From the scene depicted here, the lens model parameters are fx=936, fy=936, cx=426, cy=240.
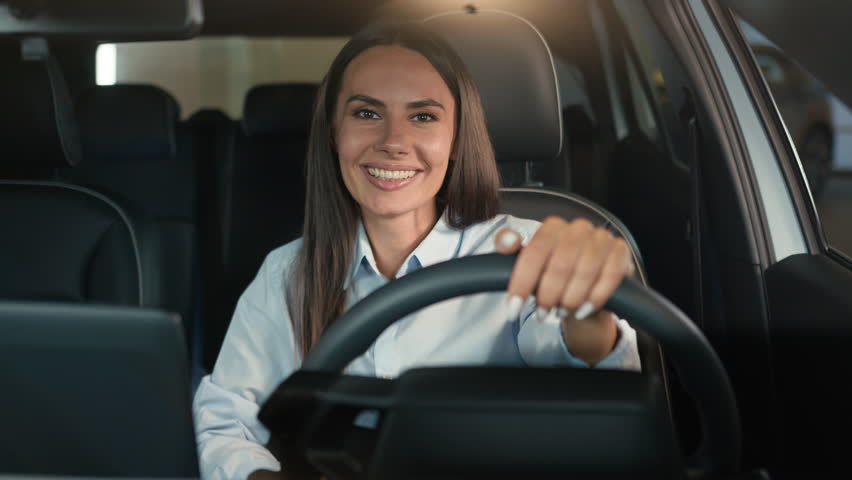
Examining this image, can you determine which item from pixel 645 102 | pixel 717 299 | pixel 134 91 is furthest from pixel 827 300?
pixel 134 91

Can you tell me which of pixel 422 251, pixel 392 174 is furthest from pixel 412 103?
pixel 422 251

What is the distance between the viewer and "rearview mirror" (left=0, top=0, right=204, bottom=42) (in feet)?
3.50

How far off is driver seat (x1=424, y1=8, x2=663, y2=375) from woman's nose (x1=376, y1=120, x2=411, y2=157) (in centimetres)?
27

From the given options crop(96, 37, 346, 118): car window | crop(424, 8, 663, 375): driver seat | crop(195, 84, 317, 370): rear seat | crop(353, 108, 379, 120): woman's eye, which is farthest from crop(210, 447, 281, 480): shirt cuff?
crop(96, 37, 346, 118): car window

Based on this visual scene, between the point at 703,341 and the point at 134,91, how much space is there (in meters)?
2.32

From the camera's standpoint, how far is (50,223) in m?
1.63

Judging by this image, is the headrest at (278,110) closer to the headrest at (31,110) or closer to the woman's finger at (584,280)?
the headrest at (31,110)

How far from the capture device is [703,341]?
787 mm

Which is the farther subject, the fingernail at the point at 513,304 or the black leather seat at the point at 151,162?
the black leather seat at the point at 151,162

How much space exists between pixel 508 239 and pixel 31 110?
114cm

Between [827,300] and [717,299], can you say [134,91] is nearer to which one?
[717,299]

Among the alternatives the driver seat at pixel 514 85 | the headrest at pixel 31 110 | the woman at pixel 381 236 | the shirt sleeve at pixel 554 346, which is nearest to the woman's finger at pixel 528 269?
the shirt sleeve at pixel 554 346

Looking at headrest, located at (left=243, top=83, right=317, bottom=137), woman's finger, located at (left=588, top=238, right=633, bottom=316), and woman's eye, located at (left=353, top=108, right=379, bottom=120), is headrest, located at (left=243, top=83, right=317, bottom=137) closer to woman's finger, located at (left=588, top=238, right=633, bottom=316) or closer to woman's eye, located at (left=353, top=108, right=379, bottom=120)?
woman's eye, located at (left=353, top=108, right=379, bottom=120)

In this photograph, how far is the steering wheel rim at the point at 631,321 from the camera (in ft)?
2.56
